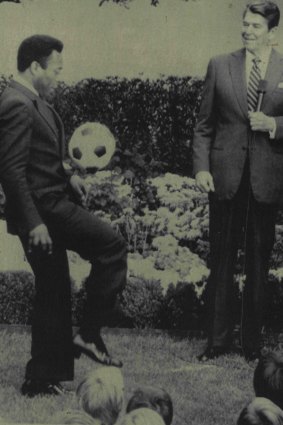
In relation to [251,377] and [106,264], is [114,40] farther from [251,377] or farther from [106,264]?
[251,377]

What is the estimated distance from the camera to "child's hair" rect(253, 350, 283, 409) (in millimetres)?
5641

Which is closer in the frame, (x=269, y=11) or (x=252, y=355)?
(x=269, y=11)

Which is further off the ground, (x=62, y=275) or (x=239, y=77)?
(x=239, y=77)

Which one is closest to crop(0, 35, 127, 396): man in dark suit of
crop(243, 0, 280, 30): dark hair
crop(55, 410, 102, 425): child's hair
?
crop(55, 410, 102, 425): child's hair

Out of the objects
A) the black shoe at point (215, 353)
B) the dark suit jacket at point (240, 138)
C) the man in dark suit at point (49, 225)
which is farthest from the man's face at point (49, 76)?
the black shoe at point (215, 353)

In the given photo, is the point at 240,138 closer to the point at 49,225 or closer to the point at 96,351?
the point at 49,225

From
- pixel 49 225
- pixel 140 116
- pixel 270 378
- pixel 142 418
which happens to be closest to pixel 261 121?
pixel 140 116


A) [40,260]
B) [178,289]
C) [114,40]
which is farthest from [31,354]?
[114,40]

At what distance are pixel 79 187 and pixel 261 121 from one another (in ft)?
3.83

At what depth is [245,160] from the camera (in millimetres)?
5723

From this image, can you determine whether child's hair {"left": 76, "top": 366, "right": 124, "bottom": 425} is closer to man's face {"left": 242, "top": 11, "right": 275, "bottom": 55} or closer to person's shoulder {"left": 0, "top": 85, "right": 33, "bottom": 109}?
person's shoulder {"left": 0, "top": 85, "right": 33, "bottom": 109}

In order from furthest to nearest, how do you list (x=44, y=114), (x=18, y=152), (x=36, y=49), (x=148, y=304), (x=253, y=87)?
1. (x=148, y=304)
2. (x=36, y=49)
3. (x=253, y=87)
4. (x=44, y=114)
5. (x=18, y=152)

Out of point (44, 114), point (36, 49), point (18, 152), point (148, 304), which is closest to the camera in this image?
point (18, 152)

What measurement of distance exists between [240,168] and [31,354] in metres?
1.71
